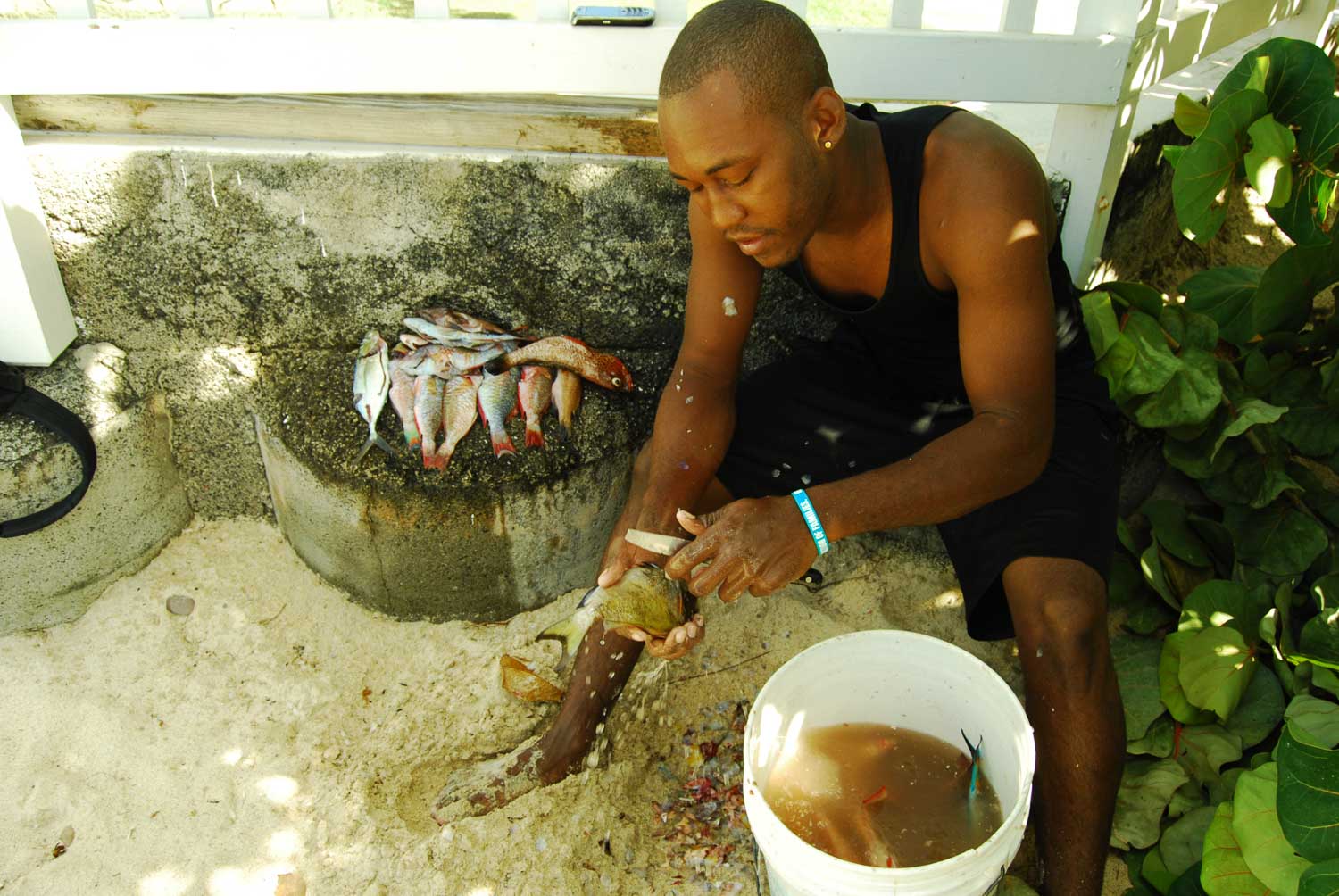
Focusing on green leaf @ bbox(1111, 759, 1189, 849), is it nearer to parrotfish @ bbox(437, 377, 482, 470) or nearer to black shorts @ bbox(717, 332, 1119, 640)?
black shorts @ bbox(717, 332, 1119, 640)

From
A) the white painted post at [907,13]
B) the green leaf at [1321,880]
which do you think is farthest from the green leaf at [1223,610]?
the white painted post at [907,13]

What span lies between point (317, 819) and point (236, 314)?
1.48 meters

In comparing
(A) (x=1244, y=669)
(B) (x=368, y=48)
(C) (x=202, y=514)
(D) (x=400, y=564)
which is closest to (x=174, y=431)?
(C) (x=202, y=514)

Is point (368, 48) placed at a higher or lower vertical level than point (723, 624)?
higher

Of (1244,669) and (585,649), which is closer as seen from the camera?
(1244,669)

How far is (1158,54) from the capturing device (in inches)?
115

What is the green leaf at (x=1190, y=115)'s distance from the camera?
8.73 ft

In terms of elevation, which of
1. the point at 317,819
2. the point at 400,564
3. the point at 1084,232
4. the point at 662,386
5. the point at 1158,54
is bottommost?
the point at 317,819

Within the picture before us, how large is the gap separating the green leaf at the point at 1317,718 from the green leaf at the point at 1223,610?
8.7 inches

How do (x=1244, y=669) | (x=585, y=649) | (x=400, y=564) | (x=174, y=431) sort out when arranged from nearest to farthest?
(x=1244, y=669) → (x=585, y=649) → (x=400, y=564) → (x=174, y=431)

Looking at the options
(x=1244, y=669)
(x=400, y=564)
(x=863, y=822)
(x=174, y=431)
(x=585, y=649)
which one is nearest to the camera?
(x=863, y=822)

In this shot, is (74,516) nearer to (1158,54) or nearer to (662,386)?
(662,386)

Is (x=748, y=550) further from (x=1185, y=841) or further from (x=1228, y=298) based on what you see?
(x=1228, y=298)

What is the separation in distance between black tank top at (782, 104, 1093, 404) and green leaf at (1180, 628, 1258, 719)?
74 centimetres
